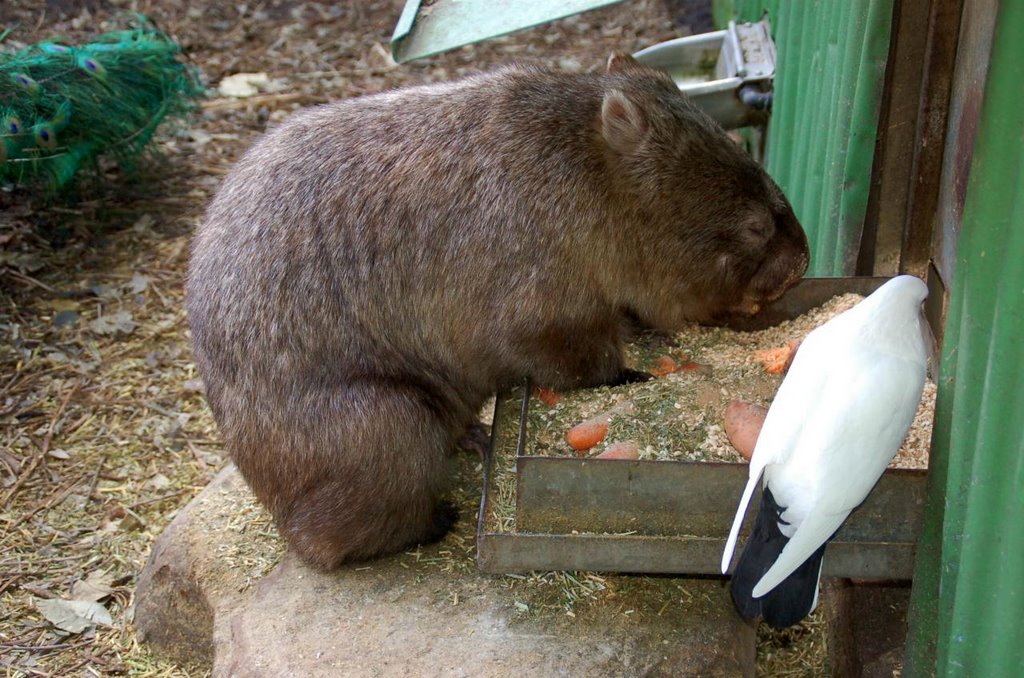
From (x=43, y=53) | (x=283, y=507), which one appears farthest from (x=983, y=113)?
(x=43, y=53)

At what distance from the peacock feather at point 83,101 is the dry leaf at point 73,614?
2726 millimetres

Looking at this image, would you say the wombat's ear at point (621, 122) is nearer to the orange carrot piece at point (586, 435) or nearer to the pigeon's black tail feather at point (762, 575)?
the orange carrot piece at point (586, 435)

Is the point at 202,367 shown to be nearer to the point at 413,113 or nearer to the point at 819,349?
the point at 413,113

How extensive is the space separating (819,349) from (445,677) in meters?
1.57

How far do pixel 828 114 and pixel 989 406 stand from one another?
2.49m

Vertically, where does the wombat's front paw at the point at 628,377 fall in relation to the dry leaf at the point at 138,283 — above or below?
above

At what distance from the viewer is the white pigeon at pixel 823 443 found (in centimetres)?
302

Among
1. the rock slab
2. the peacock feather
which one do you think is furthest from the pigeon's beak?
the peacock feather

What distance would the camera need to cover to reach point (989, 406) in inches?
109

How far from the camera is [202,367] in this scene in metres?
4.32

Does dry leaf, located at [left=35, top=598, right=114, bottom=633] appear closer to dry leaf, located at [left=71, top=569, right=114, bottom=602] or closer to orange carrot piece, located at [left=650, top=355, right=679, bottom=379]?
Answer: dry leaf, located at [left=71, top=569, right=114, bottom=602]

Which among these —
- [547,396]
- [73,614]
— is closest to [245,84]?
[73,614]

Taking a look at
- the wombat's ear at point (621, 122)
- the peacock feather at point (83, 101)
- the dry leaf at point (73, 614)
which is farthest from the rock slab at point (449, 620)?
the peacock feather at point (83, 101)

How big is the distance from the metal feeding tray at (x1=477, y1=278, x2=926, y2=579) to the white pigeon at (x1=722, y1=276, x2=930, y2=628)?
237 mm
